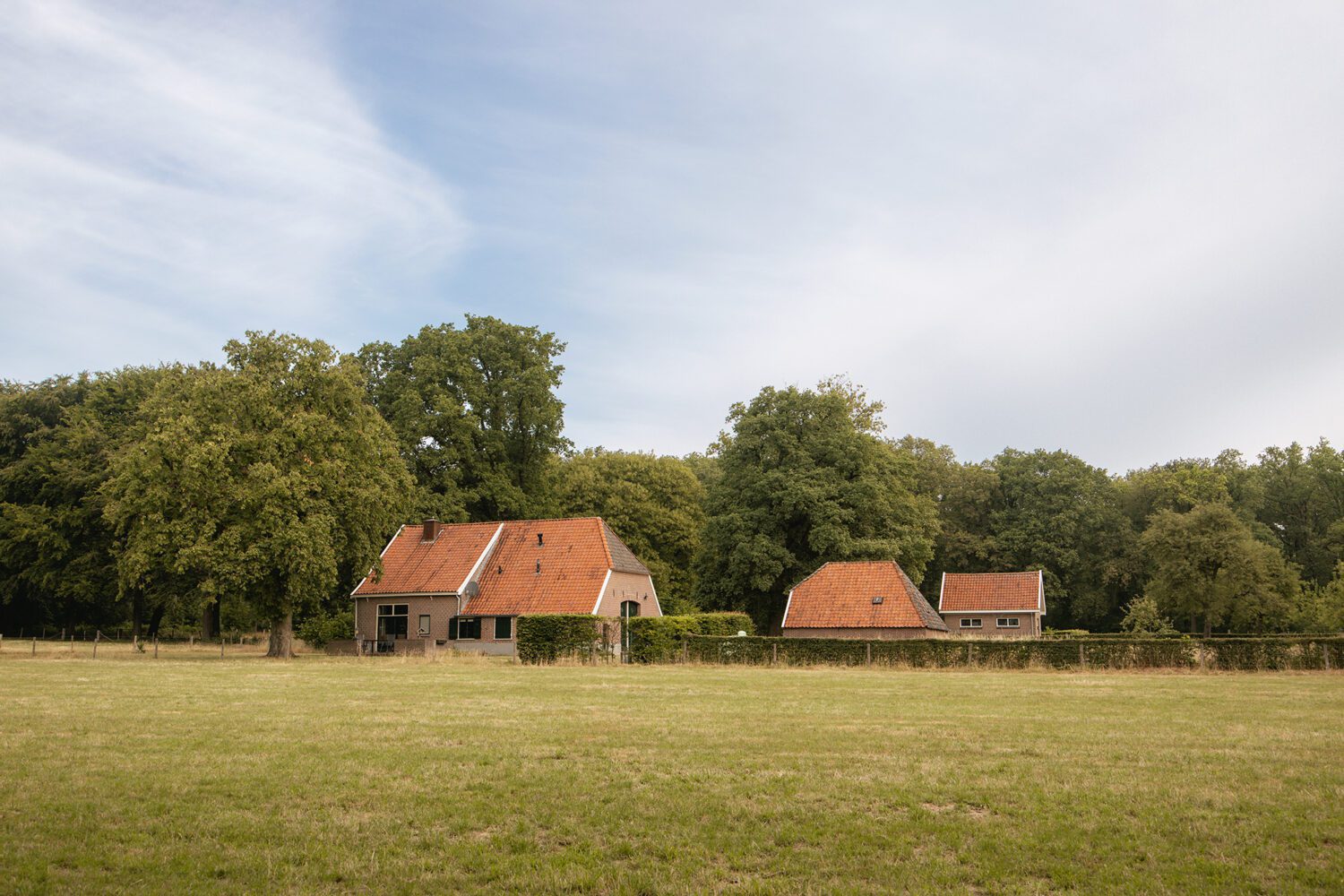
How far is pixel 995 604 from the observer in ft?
212

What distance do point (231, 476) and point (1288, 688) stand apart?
119 ft

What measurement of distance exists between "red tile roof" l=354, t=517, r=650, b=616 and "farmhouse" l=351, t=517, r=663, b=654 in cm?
5

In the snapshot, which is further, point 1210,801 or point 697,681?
point 697,681

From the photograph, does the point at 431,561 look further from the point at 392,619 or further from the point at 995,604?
the point at 995,604

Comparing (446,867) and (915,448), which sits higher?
(915,448)

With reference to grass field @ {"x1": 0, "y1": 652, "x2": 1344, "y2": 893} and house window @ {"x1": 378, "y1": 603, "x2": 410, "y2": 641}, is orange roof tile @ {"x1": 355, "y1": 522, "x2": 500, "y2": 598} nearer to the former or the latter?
house window @ {"x1": 378, "y1": 603, "x2": 410, "y2": 641}

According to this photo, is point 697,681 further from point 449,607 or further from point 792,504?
point 792,504

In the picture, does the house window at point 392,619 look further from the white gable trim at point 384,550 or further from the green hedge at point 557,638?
the green hedge at point 557,638

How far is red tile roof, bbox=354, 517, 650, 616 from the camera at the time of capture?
152 ft

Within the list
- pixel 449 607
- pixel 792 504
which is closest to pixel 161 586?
pixel 449 607

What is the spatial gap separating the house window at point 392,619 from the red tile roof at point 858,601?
1843cm

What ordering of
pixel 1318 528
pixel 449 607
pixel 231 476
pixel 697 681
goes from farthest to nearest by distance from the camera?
pixel 1318 528
pixel 449 607
pixel 231 476
pixel 697 681

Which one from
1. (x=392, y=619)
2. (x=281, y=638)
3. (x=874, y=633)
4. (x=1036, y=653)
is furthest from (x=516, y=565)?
(x=1036, y=653)

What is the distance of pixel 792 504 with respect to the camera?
54.4 meters
